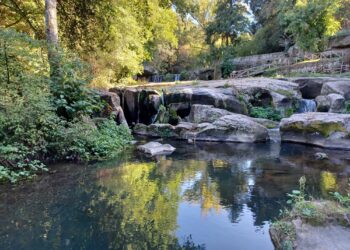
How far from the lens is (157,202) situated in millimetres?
5926

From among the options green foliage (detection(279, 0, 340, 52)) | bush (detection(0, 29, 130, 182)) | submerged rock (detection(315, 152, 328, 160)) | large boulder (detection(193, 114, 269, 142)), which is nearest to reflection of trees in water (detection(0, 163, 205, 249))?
bush (detection(0, 29, 130, 182))

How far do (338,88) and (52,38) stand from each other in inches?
552

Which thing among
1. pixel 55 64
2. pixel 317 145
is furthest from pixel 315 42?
pixel 55 64

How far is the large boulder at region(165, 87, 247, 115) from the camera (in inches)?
639

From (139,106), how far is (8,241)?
44.3 feet

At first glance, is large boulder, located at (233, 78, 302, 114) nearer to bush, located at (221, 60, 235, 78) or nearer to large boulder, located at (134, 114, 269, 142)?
large boulder, located at (134, 114, 269, 142)

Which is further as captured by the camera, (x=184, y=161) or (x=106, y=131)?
(x=106, y=131)

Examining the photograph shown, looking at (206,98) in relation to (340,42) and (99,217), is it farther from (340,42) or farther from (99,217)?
(340,42)

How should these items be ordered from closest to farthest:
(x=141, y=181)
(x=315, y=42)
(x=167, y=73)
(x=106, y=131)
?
(x=141, y=181) → (x=106, y=131) → (x=315, y=42) → (x=167, y=73)

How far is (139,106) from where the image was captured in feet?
57.8

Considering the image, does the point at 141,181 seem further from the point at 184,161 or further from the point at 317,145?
the point at 317,145

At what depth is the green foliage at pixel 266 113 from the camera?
1667cm

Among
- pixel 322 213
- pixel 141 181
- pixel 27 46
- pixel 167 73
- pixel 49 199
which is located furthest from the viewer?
pixel 167 73

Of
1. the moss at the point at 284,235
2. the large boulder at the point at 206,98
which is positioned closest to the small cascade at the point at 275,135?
the large boulder at the point at 206,98
